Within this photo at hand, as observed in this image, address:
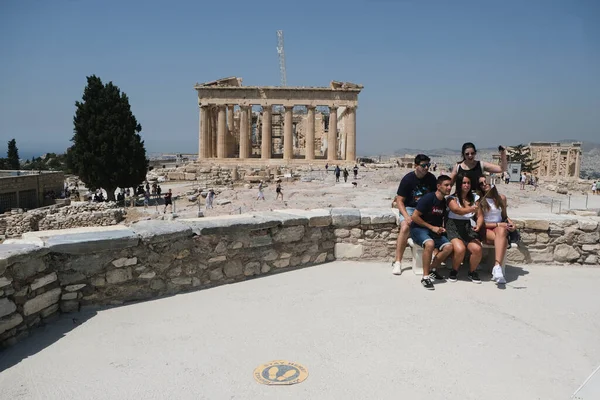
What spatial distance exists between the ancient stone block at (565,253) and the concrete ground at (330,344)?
3.10 ft

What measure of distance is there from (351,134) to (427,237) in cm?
3931

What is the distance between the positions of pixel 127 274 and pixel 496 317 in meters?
3.73

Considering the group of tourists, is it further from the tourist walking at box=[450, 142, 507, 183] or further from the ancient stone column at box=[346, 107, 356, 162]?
the ancient stone column at box=[346, 107, 356, 162]

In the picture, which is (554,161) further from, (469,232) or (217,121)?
(469,232)

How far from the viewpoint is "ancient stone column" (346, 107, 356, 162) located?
43938 mm

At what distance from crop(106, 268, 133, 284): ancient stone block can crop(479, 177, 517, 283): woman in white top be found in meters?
4.22

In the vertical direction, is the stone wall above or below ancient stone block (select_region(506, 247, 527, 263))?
below

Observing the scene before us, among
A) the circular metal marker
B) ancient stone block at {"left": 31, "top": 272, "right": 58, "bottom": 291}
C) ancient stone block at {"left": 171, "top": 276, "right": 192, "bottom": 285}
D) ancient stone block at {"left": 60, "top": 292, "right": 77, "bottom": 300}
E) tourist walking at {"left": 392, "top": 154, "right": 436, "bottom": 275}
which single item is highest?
tourist walking at {"left": 392, "top": 154, "right": 436, "bottom": 275}

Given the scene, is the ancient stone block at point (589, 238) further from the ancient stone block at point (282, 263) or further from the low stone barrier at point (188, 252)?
the ancient stone block at point (282, 263)

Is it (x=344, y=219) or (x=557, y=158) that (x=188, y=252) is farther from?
(x=557, y=158)

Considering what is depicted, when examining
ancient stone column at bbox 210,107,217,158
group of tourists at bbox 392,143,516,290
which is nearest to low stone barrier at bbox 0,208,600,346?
group of tourists at bbox 392,143,516,290

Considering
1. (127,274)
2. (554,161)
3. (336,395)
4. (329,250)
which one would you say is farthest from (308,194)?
(554,161)

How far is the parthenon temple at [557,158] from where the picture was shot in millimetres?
50156

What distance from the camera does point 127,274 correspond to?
15.4 ft
